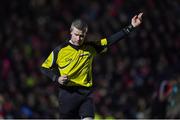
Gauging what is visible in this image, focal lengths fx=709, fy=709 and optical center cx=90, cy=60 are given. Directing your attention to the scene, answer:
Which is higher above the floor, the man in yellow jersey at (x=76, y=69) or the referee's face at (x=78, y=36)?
the referee's face at (x=78, y=36)

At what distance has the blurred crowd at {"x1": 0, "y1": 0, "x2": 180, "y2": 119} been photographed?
17016 mm

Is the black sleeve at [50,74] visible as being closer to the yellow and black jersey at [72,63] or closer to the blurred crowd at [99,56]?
the yellow and black jersey at [72,63]

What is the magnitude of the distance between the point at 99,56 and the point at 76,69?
29.7 ft

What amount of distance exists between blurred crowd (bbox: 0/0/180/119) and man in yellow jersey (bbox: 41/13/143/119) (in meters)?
4.84

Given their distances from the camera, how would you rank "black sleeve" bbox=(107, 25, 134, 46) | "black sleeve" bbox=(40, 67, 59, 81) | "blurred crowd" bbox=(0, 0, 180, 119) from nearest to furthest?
"black sleeve" bbox=(40, 67, 59, 81) < "black sleeve" bbox=(107, 25, 134, 46) < "blurred crowd" bbox=(0, 0, 180, 119)

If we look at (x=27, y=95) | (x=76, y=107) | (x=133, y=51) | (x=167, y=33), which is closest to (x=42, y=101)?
(x=27, y=95)

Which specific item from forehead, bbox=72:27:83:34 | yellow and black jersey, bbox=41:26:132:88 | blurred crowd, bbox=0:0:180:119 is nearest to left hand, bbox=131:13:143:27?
yellow and black jersey, bbox=41:26:132:88

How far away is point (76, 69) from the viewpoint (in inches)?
392

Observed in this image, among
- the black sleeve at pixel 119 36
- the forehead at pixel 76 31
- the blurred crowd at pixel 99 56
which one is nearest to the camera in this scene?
the forehead at pixel 76 31

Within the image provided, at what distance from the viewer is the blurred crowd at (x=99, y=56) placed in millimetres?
17016

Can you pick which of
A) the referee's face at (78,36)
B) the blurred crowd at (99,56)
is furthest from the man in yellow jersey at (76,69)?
the blurred crowd at (99,56)

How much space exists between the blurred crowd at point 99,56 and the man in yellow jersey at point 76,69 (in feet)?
15.9

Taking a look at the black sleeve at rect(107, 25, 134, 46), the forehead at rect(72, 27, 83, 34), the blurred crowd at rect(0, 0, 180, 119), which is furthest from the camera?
the blurred crowd at rect(0, 0, 180, 119)

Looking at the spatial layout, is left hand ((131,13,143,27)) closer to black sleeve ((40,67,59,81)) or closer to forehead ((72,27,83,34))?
forehead ((72,27,83,34))
